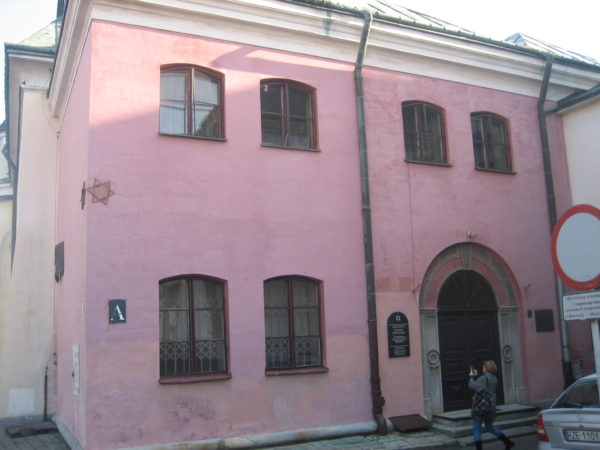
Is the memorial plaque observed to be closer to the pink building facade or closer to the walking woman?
the pink building facade

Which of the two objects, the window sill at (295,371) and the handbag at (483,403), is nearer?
the handbag at (483,403)

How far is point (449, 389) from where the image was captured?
12.7 metres

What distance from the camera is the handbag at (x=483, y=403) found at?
33.5 feet

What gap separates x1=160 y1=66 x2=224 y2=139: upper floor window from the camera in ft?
36.8

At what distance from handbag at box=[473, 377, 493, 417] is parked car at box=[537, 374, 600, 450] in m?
2.45

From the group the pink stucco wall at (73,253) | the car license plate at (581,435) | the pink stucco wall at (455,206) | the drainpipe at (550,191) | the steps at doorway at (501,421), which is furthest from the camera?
the drainpipe at (550,191)

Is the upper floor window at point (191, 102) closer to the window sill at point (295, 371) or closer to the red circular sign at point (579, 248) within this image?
the window sill at point (295, 371)

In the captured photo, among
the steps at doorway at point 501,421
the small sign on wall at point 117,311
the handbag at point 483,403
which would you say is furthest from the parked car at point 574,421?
the small sign on wall at point 117,311

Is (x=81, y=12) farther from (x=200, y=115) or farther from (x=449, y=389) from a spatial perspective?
(x=449, y=389)

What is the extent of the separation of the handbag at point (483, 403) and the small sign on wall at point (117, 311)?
18.1 feet

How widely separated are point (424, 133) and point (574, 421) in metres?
7.40

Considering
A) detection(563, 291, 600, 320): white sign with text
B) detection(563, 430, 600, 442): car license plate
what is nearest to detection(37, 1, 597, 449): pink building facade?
detection(563, 430, 600, 442): car license plate

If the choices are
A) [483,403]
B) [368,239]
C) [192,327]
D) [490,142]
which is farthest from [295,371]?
[490,142]

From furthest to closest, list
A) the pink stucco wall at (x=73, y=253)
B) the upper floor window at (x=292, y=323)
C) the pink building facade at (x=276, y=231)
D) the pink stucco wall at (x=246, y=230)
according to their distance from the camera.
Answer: the upper floor window at (x=292, y=323), the pink stucco wall at (x=73, y=253), the pink building facade at (x=276, y=231), the pink stucco wall at (x=246, y=230)
